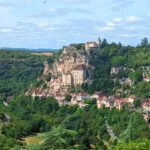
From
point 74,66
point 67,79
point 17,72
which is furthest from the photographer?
point 17,72

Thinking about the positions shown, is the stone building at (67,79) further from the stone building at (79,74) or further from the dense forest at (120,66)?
the dense forest at (120,66)

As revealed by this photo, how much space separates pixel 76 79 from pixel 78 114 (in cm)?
1653

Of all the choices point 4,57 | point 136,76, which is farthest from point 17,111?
point 4,57

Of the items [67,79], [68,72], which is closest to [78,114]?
[67,79]

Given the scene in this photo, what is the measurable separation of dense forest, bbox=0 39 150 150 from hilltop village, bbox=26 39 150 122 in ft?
3.22

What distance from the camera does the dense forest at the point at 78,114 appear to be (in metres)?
34.7

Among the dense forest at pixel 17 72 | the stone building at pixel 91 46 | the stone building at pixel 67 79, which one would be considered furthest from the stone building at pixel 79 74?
the dense forest at pixel 17 72

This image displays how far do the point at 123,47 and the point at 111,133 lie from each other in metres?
37.1

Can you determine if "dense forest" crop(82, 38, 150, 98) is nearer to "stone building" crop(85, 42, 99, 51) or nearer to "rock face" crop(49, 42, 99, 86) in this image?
"stone building" crop(85, 42, 99, 51)

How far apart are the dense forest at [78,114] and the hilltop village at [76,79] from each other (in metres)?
0.98

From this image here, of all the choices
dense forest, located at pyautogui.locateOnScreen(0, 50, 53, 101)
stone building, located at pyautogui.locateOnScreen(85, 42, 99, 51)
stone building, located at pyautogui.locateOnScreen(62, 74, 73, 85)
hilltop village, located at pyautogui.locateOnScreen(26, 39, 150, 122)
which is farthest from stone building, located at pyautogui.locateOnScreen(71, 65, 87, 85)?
dense forest, located at pyautogui.locateOnScreen(0, 50, 53, 101)

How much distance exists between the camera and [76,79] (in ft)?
248

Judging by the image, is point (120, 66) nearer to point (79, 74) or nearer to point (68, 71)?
point (79, 74)

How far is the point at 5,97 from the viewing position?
84000 mm
